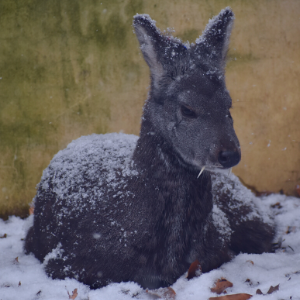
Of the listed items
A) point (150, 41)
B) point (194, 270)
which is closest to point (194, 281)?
point (194, 270)

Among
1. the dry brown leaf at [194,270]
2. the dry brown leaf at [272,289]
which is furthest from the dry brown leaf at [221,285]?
the dry brown leaf at [272,289]

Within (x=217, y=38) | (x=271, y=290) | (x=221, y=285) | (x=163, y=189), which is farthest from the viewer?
(x=217, y=38)

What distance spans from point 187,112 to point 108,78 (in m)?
2.03

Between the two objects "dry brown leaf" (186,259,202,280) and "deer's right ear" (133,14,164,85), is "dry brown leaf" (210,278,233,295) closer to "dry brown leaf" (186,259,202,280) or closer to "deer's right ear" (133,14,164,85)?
"dry brown leaf" (186,259,202,280)

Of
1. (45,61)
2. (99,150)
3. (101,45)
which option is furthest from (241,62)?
(45,61)

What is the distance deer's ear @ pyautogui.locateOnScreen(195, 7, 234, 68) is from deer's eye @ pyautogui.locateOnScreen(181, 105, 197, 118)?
548 mm

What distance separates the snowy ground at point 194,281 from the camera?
2357 mm

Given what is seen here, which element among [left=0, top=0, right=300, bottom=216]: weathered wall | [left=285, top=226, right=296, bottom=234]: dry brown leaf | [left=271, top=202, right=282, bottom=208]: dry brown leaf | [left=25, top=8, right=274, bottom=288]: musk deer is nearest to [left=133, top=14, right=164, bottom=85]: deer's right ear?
[left=25, top=8, right=274, bottom=288]: musk deer

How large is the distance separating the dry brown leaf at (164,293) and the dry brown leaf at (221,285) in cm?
28

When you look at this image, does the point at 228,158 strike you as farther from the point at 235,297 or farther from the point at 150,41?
the point at 150,41

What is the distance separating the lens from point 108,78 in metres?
4.23

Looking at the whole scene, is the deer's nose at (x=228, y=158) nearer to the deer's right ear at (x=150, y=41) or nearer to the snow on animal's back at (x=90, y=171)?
the snow on animal's back at (x=90, y=171)

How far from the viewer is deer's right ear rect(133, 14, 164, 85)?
8.51ft

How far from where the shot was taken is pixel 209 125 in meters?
2.38
